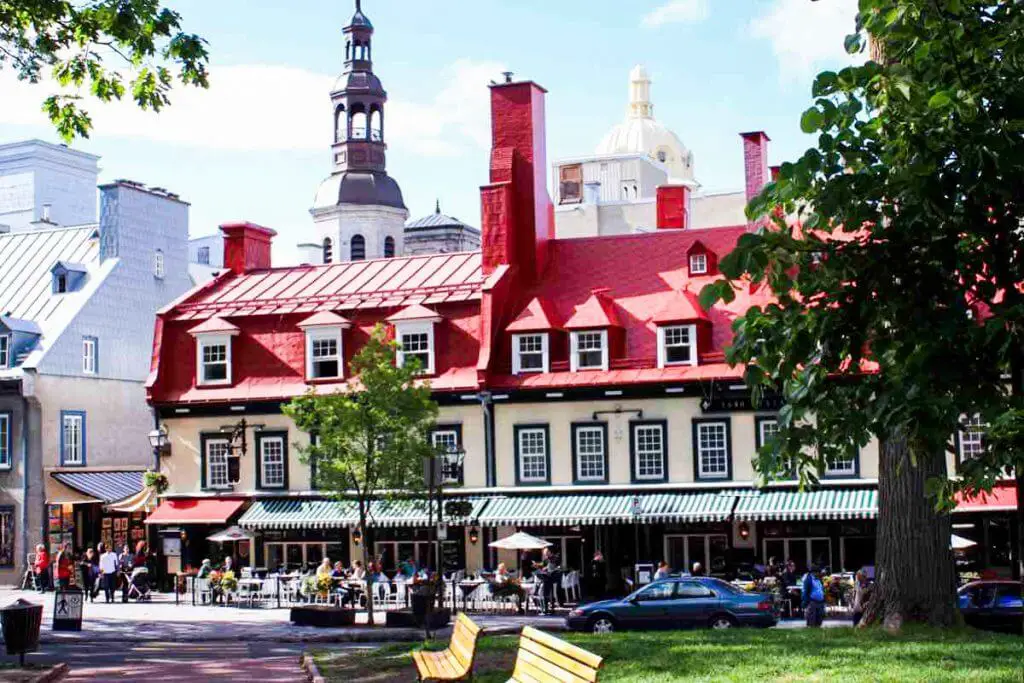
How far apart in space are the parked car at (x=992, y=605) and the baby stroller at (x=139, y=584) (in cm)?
2299

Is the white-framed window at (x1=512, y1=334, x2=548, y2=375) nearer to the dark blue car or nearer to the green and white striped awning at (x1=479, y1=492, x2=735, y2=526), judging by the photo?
the green and white striped awning at (x1=479, y1=492, x2=735, y2=526)

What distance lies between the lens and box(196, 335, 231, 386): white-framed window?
46.1m

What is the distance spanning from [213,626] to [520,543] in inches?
364

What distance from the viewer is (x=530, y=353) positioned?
140 feet

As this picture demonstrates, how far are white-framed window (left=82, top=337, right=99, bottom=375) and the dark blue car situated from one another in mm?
27932

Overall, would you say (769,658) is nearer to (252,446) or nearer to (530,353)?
(530,353)

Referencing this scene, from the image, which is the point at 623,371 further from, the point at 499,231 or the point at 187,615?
the point at 187,615

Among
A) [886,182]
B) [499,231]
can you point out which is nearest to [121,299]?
[499,231]

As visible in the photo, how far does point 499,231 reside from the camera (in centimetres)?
4431

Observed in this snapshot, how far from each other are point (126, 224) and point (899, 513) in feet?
130

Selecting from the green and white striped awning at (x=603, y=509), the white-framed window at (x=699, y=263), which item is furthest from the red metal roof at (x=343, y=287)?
the green and white striped awning at (x=603, y=509)

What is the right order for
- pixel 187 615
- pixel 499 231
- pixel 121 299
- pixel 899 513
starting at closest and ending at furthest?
pixel 899 513
pixel 187 615
pixel 499 231
pixel 121 299

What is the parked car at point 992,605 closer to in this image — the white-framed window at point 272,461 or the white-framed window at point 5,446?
the white-framed window at point 272,461

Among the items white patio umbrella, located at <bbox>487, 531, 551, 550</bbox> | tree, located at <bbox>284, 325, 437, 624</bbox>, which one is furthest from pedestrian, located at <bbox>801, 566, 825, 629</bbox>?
white patio umbrella, located at <bbox>487, 531, 551, 550</bbox>
